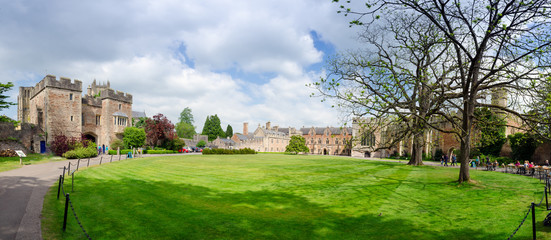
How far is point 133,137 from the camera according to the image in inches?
1730

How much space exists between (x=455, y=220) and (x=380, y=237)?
3.01 m

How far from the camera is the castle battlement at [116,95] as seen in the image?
4462 centimetres

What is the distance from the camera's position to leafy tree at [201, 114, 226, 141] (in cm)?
9556

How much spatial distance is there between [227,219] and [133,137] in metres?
41.7

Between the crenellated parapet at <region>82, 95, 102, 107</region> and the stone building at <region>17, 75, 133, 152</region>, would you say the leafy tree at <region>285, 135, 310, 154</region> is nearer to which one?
the stone building at <region>17, 75, 133, 152</region>

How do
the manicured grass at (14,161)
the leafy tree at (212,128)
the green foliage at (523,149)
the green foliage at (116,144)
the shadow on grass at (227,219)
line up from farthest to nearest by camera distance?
the leafy tree at (212,128) → the green foliage at (116,144) → the green foliage at (523,149) → the manicured grass at (14,161) → the shadow on grass at (227,219)

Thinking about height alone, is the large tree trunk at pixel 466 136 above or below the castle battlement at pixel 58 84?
below

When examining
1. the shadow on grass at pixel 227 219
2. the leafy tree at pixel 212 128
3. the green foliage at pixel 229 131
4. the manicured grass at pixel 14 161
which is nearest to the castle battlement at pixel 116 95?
the manicured grass at pixel 14 161

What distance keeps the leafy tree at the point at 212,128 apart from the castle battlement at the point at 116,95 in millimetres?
47434

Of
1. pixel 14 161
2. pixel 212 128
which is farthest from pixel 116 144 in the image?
pixel 212 128

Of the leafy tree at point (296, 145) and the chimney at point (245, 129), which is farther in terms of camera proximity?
the chimney at point (245, 129)

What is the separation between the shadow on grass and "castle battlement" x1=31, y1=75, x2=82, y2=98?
114 ft

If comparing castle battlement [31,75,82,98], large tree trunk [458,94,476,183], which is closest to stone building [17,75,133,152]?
castle battlement [31,75,82,98]

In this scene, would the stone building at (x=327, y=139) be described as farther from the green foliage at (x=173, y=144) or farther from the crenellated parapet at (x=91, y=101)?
the crenellated parapet at (x=91, y=101)
